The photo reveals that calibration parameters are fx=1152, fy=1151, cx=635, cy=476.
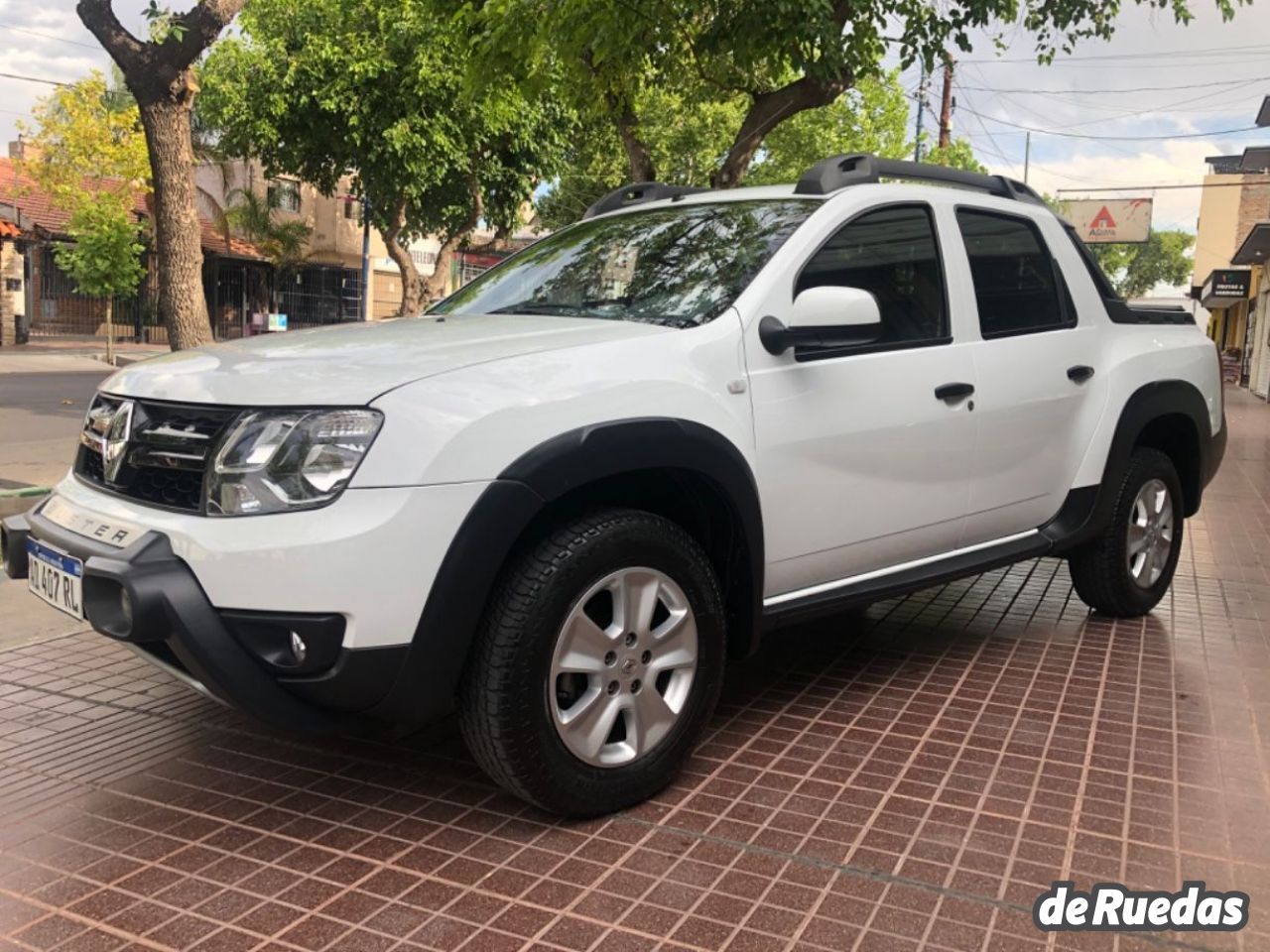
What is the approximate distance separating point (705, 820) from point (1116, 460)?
2.68 metres

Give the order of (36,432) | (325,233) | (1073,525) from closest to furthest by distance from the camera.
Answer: (1073,525)
(36,432)
(325,233)

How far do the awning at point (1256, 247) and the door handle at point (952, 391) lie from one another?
20746mm

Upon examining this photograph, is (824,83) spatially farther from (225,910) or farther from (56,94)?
(56,94)

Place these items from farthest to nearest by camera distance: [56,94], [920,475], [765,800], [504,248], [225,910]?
[504,248] < [56,94] < [920,475] < [765,800] < [225,910]

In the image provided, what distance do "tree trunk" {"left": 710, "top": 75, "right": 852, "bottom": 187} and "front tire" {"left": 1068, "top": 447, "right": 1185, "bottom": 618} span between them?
201 inches

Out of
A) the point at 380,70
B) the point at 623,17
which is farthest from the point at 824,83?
the point at 380,70

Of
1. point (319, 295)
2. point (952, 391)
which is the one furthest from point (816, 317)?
point (319, 295)

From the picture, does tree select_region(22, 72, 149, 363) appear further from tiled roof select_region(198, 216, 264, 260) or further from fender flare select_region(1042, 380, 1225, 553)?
fender flare select_region(1042, 380, 1225, 553)

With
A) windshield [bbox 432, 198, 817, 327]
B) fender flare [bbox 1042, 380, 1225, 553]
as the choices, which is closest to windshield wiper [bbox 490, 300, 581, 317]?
windshield [bbox 432, 198, 817, 327]

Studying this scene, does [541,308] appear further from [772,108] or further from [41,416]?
[41,416]

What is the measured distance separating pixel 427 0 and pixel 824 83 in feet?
13.1

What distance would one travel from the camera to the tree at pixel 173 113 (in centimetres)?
732

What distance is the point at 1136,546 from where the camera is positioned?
206 inches

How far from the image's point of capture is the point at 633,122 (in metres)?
11.5
